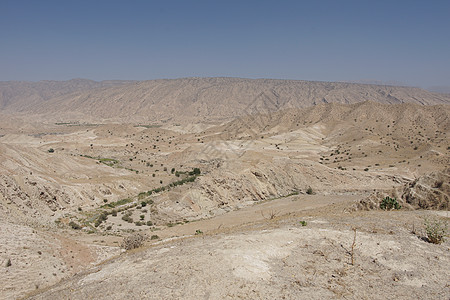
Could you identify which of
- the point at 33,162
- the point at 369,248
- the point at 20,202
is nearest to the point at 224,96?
the point at 33,162

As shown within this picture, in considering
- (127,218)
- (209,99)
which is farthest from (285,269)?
(209,99)

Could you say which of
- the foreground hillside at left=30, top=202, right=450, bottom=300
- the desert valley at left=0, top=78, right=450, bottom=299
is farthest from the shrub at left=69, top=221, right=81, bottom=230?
the foreground hillside at left=30, top=202, right=450, bottom=300

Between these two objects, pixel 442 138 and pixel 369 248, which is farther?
pixel 442 138

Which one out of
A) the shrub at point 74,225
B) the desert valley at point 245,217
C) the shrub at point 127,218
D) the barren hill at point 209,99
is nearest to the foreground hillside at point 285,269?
the desert valley at point 245,217

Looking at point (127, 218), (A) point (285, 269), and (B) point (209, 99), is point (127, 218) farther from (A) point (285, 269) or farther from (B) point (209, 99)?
(B) point (209, 99)

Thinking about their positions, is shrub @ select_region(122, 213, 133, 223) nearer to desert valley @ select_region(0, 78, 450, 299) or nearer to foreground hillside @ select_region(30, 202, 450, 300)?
desert valley @ select_region(0, 78, 450, 299)

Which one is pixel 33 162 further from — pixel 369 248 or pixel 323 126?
pixel 323 126
